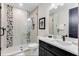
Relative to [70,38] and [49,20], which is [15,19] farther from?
[70,38]

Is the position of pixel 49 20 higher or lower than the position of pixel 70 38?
higher

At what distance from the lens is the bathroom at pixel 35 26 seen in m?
2.34

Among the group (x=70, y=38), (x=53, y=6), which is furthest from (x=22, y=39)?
(x=70, y=38)

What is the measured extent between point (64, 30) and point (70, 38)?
306 mm

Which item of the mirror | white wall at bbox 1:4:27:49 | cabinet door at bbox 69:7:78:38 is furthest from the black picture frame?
cabinet door at bbox 69:7:78:38

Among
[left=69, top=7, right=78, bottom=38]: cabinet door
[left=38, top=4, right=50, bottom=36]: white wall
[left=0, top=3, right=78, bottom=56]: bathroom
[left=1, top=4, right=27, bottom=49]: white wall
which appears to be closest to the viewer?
[left=69, top=7, right=78, bottom=38]: cabinet door

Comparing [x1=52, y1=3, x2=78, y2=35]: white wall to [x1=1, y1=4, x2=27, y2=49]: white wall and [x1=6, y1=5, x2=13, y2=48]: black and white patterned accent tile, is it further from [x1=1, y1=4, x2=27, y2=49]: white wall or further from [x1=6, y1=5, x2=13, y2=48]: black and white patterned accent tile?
[x1=6, y1=5, x2=13, y2=48]: black and white patterned accent tile

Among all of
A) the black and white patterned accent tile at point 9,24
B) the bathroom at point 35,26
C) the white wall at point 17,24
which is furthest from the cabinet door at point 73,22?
the black and white patterned accent tile at point 9,24

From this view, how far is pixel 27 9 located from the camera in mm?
3414

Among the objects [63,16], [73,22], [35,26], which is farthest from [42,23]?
[73,22]

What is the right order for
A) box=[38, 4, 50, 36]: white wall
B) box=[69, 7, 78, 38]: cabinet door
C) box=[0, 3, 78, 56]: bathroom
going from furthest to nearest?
box=[38, 4, 50, 36]: white wall, box=[0, 3, 78, 56]: bathroom, box=[69, 7, 78, 38]: cabinet door

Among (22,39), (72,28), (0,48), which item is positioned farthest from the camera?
(22,39)

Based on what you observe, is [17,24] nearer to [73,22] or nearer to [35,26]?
[35,26]

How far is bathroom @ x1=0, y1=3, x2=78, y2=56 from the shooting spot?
7.68ft
